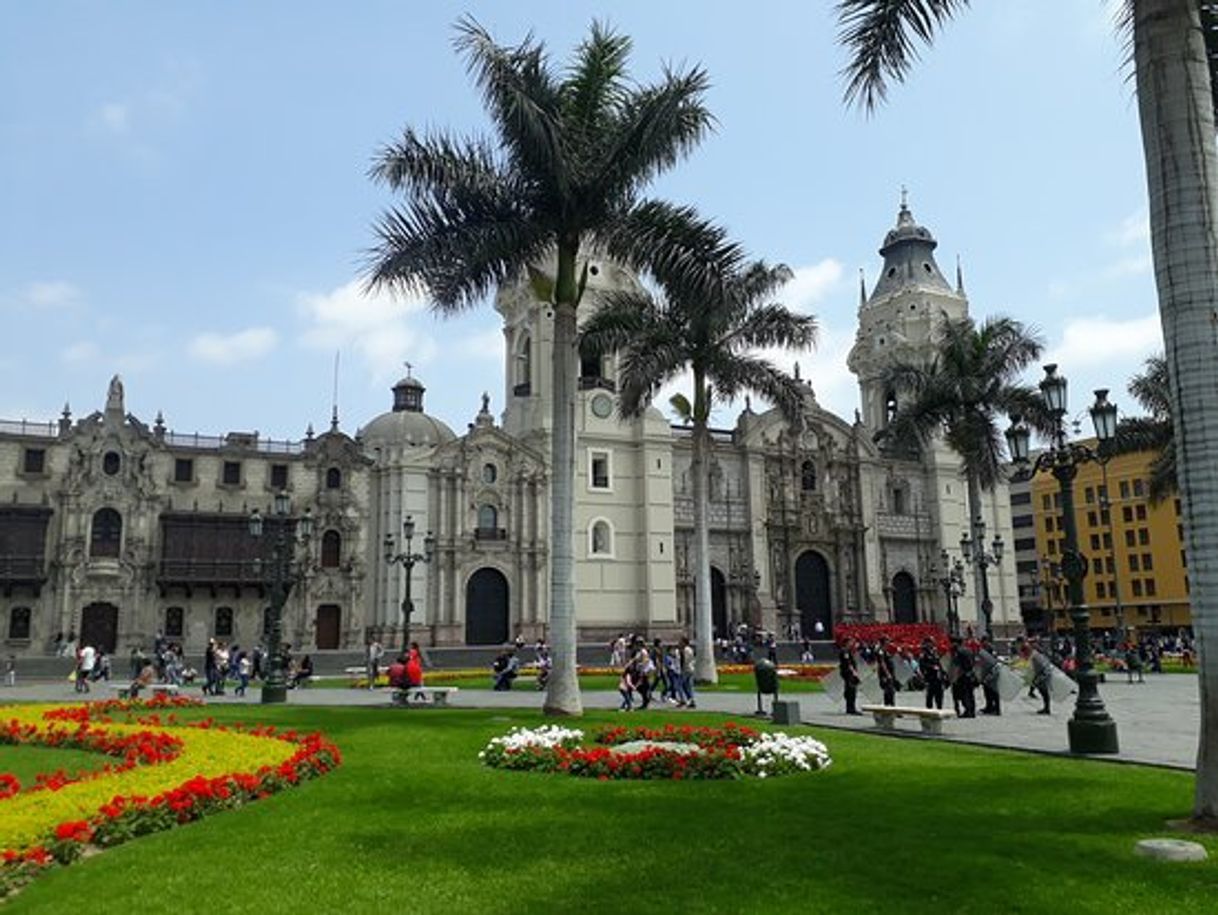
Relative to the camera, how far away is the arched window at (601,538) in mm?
49581

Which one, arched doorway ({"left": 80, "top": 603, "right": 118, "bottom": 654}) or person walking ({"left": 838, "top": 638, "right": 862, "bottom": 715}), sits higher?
arched doorway ({"left": 80, "top": 603, "right": 118, "bottom": 654})

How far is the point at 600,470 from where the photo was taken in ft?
166

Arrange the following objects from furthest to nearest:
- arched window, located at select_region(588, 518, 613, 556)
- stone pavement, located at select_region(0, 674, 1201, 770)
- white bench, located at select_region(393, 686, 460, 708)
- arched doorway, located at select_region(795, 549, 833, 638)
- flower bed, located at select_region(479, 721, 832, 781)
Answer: arched doorway, located at select_region(795, 549, 833, 638) → arched window, located at select_region(588, 518, 613, 556) → white bench, located at select_region(393, 686, 460, 708) → stone pavement, located at select_region(0, 674, 1201, 770) → flower bed, located at select_region(479, 721, 832, 781)

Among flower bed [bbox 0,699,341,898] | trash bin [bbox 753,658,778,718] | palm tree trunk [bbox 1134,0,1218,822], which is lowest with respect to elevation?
flower bed [bbox 0,699,341,898]

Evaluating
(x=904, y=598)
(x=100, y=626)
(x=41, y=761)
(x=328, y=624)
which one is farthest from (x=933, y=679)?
(x=904, y=598)

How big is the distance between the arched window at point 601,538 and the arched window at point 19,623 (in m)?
24.8

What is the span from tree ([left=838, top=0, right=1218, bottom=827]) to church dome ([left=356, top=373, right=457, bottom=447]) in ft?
145

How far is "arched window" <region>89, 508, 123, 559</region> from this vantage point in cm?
4241

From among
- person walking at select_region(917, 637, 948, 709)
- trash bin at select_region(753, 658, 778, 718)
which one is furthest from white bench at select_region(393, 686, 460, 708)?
person walking at select_region(917, 637, 948, 709)

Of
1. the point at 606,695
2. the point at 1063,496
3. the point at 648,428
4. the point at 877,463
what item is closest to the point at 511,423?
the point at 648,428

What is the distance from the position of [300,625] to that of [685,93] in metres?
34.2

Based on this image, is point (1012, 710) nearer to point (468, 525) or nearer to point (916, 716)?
point (916, 716)

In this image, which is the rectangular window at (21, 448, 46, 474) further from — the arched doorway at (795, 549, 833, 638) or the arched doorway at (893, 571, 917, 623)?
the arched doorway at (893, 571, 917, 623)

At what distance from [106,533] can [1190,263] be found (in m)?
43.6
